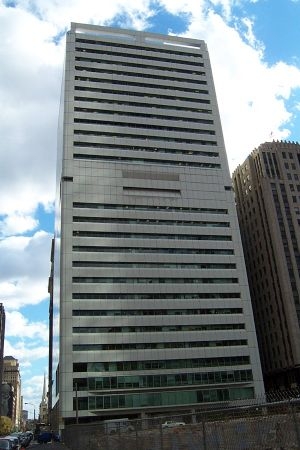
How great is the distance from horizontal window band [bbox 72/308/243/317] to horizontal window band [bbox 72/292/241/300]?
90.8 inches

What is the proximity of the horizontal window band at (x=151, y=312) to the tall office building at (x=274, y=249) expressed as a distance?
16.1 metres

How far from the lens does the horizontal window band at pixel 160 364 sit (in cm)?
8181

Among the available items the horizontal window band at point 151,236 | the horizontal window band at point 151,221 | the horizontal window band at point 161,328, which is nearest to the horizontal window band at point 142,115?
the horizontal window band at point 151,221

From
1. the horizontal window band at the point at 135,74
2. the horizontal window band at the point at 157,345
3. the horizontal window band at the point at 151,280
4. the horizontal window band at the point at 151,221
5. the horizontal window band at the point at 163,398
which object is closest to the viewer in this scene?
the horizontal window band at the point at 163,398

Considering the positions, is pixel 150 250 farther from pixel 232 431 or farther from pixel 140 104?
pixel 232 431

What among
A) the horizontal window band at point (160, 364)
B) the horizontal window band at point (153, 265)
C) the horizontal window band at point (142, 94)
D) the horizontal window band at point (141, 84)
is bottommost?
the horizontal window band at point (160, 364)

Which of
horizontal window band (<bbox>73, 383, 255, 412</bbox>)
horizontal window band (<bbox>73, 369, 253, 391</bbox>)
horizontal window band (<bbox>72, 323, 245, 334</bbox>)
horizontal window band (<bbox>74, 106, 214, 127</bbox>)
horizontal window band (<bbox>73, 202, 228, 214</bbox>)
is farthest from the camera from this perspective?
horizontal window band (<bbox>74, 106, 214, 127</bbox>)

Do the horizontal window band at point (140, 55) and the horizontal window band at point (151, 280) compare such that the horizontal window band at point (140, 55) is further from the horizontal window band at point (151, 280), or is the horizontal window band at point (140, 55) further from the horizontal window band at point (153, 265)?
the horizontal window band at point (151, 280)

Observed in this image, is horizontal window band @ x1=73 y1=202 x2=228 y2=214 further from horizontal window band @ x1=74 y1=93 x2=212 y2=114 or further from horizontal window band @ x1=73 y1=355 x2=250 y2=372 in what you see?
horizontal window band @ x1=73 y1=355 x2=250 y2=372

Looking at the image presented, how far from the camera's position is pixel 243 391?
3401 inches

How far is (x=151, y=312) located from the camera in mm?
87500

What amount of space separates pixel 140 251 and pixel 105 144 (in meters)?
26.9

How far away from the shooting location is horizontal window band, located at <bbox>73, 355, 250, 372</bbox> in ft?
268

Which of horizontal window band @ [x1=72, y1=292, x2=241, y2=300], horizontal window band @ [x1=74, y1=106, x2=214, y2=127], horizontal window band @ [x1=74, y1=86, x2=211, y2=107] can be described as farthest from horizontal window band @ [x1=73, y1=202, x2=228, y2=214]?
horizontal window band @ [x1=74, y1=86, x2=211, y2=107]
